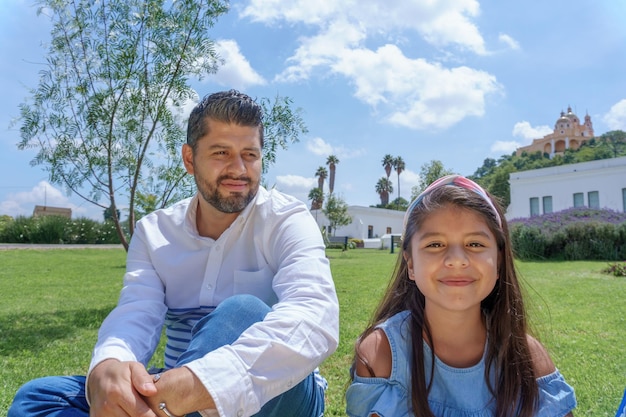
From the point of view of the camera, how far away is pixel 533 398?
1.81 m

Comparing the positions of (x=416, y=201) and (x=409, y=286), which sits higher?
(x=416, y=201)

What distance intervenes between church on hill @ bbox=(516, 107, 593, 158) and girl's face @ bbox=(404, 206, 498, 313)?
3470 inches

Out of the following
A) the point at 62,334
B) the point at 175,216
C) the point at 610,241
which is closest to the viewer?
the point at 175,216

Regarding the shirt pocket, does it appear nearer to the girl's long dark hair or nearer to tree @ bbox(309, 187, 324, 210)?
the girl's long dark hair

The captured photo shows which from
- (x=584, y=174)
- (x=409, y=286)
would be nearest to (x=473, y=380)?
(x=409, y=286)

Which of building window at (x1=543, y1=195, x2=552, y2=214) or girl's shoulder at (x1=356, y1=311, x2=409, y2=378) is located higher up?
building window at (x1=543, y1=195, x2=552, y2=214)

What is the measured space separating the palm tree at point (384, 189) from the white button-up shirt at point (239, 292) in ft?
226

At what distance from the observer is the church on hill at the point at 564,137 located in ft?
267

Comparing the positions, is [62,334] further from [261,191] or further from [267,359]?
[267,359]

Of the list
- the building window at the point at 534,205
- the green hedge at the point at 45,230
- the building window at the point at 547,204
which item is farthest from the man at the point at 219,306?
the building window at the point at 534,205

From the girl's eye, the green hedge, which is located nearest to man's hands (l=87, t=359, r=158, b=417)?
the girl's eye

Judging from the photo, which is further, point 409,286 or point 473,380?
point 409,286

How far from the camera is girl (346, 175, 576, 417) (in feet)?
5.95

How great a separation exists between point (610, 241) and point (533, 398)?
18683 millimetres
